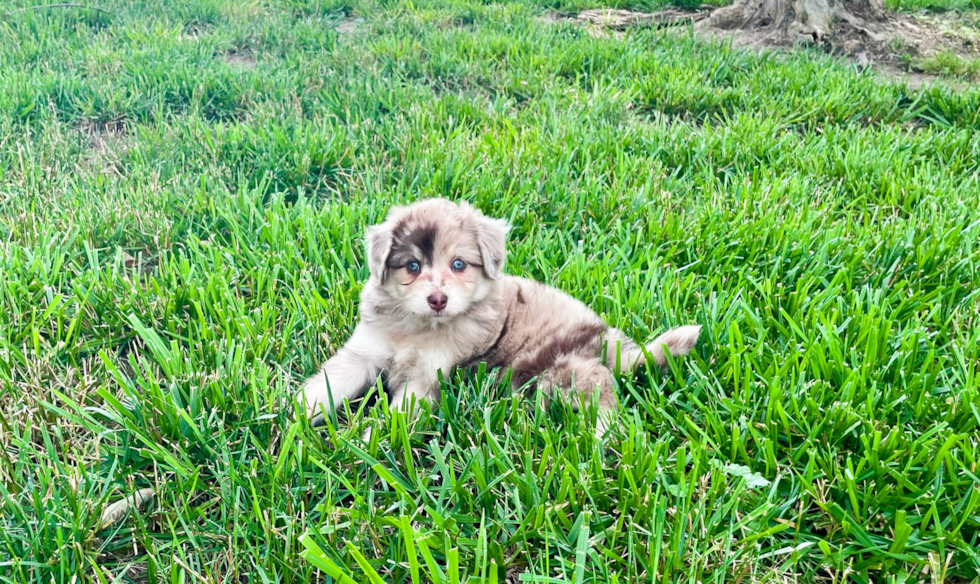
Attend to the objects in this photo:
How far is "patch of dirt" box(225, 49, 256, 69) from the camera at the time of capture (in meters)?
6.16

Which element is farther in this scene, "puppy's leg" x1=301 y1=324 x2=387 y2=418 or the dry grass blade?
"puppy's leg" x1=301 y1=324 x2=387 y2=418

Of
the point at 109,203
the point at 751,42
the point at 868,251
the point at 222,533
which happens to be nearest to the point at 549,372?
the point at 222,533

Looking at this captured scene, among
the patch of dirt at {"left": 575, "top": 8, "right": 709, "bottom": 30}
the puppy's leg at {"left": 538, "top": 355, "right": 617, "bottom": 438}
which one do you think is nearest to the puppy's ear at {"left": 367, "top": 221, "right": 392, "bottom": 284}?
the puppy's leg at {"left": 538, "top": 355, "right": 617, "bottom": 438}

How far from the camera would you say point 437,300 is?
238 cm

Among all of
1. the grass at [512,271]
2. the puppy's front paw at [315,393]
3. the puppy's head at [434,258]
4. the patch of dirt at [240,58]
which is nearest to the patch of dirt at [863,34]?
the grass at [512,271]

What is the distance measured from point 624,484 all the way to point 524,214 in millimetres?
1824

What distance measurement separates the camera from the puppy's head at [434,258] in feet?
7.99

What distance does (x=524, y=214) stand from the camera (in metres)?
3.60

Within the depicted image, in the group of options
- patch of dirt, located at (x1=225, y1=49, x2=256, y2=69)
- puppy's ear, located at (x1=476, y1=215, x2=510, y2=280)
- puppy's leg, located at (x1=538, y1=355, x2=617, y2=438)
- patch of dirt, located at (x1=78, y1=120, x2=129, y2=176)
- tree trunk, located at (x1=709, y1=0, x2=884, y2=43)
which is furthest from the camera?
tree trunk, located at (x1=709, y1=0, x2=884, y2=43)

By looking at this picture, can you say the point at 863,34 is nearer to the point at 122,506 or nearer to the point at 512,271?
the point at 512,271

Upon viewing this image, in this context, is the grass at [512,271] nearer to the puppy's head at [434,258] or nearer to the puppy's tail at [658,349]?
the puppy's tail at [658,349]

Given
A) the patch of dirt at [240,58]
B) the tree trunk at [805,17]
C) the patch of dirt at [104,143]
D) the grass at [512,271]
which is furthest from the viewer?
the tree trunk at [805,17]

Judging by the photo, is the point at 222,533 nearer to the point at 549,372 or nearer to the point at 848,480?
the point at 549,372

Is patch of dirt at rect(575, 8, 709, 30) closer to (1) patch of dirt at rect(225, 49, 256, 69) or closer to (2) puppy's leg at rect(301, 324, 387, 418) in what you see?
(1) patch of dirt at rect(225, 49, 256, 69)
